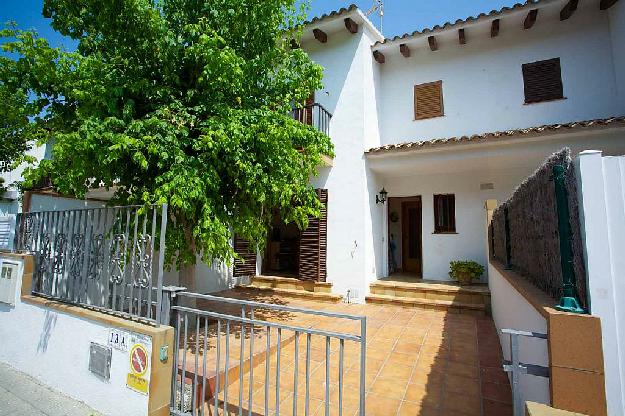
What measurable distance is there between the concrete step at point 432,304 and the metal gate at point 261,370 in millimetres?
2312

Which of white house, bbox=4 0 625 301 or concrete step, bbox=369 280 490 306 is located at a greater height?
white house, bbox=4 0 625 301

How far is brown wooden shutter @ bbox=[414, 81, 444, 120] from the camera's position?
9.19 metres

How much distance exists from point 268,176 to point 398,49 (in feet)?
22.6

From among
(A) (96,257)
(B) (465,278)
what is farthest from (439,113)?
(A) (96,257)

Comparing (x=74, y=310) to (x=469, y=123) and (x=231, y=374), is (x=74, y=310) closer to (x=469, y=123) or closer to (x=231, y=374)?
(x=231, y=374)

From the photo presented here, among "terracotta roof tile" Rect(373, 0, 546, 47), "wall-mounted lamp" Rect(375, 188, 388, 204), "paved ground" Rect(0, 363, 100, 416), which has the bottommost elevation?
"paved ground" Rect(0, 363, 100, 416)

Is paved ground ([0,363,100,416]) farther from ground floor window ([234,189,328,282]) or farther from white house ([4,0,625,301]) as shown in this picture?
ground floor window ([234,189,328,282])

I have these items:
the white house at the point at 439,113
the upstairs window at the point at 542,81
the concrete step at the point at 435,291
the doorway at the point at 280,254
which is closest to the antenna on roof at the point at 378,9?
the white house at the point at 439,113

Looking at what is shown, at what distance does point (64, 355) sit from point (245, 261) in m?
5.74

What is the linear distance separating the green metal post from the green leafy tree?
11.4 feet

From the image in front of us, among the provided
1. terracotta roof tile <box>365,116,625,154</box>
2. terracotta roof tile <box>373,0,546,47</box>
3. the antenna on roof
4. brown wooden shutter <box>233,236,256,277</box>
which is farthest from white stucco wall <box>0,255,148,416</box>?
the antenna on roof

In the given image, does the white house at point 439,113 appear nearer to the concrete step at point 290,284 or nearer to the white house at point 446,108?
the white house at point 446,108

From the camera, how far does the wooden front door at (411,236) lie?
10.6 meters

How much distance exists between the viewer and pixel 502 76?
859 cm
